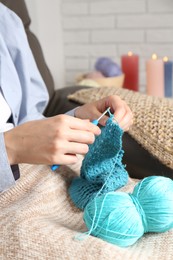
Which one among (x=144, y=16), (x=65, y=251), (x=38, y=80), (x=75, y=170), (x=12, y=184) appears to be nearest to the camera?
(x=65, y=251)

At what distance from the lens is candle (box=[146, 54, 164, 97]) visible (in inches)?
68.9

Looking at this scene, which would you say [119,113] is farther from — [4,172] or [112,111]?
[4,172]

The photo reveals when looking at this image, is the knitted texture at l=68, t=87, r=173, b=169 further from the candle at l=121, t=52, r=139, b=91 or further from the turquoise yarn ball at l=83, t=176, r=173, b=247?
the candle at l=121, t=52, r=139, b=91

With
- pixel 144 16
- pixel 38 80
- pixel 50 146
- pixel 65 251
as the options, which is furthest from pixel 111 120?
pixel 144 16

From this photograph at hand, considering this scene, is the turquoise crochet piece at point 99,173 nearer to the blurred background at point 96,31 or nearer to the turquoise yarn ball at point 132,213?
the turquoise yarn ball at point 132,213

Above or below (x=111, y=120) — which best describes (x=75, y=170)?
below

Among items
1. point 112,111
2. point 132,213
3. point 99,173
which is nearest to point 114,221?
point 132,213

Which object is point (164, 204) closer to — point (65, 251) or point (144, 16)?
point (65, 251)

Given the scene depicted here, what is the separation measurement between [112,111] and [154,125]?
0.43ft

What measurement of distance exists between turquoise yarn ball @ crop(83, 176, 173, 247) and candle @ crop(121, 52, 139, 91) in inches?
47.5

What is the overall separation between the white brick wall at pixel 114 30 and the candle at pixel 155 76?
343 millimetres

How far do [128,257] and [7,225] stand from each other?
0.64 feet

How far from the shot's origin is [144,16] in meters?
2.05

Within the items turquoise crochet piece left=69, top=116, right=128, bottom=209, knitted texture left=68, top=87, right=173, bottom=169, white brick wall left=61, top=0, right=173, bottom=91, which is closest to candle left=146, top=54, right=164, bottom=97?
white brick wall left=61, top=0, right=173, bottom=91
